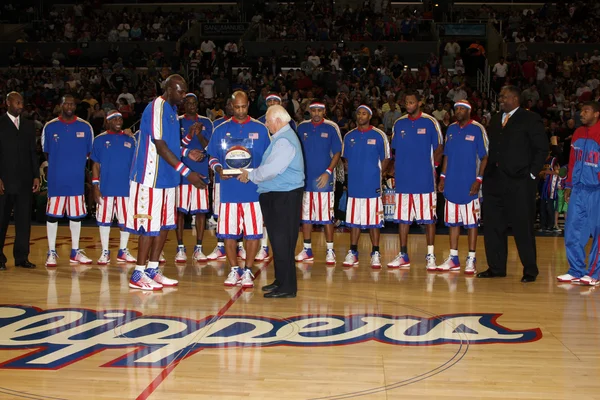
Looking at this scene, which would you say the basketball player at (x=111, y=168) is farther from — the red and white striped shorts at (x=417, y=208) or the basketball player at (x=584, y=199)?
the basketball player at (x=584, y=199)

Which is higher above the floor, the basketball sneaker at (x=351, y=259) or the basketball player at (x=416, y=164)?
the basketball player at (x=416, y=164)

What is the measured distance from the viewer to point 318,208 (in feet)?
33.2

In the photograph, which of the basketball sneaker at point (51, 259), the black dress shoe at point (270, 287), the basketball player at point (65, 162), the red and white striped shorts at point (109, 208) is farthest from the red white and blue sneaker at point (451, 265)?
the basketball sneaker at point (51, 259)

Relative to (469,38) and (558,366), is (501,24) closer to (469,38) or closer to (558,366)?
(469,38)

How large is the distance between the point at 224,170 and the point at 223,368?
302cm

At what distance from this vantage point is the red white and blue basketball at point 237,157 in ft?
25.7

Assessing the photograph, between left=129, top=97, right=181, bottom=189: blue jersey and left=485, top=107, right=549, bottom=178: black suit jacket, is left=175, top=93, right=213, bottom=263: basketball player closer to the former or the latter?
left=129, top=97, right=181, bottom=189: blue jersey

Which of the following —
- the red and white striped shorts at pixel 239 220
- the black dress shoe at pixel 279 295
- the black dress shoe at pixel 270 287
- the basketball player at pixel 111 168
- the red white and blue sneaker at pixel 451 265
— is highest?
the basketball player at pixel 111 168

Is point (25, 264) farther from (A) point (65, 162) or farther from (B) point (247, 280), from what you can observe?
(B) point (247, 280)

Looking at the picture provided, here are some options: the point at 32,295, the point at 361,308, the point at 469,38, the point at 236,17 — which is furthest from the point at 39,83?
the point at 361,308

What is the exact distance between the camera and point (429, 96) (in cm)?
1959

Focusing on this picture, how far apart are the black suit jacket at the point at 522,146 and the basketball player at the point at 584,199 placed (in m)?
0.40

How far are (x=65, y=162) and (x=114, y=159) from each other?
2.08ft

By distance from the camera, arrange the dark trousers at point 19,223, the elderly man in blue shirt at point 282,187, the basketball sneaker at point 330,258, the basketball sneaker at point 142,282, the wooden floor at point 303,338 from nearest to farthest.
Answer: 1. the wooden floor at point 303,338
2. the elderly man in blue shirt at point 282,187
3. the basketball sneaker at point 142,282
4. the dark trousers at point 19,223
5. the basketball sneaker at point 330,258
